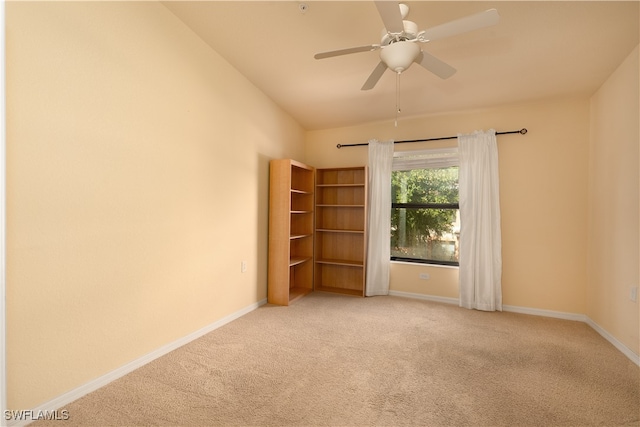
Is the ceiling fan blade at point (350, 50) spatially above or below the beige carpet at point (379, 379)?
above

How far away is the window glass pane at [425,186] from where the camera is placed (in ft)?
13.0

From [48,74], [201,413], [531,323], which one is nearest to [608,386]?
[531,323]

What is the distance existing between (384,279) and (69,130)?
11.9 ft

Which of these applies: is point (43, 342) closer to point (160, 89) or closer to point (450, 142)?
point (160, 89)

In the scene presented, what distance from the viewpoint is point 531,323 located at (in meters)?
3.13

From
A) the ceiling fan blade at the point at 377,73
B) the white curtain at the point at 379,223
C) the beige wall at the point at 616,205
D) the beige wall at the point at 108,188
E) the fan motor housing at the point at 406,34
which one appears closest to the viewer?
the beige wall at the point at 108,188

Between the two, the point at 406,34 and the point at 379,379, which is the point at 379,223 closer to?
the point at 379,379

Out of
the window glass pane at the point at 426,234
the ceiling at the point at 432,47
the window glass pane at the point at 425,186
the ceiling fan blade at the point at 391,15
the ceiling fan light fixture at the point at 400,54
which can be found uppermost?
the ceiling at the point at 432,47

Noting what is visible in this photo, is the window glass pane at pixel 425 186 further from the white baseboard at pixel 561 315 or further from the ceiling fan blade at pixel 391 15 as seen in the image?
the ceiling fan blade at pixel 391 15

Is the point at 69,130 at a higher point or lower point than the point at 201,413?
higher

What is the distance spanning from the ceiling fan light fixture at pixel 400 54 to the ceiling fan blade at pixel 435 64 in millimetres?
98

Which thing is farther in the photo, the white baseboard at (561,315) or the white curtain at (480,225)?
the white curtain at (480,225)

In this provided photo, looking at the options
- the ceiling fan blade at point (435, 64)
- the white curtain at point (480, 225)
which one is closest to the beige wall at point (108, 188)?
the ceiling fan blade at point (435, 64)

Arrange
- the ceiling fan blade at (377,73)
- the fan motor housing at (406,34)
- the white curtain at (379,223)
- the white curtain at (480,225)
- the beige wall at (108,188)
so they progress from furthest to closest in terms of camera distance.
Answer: the white curtain at (379,223) → the white curtain at (480,225) → the ceiling fan blade at (377,73) → the fan motor housing at (406,34) → the beige wall at (108,188)
